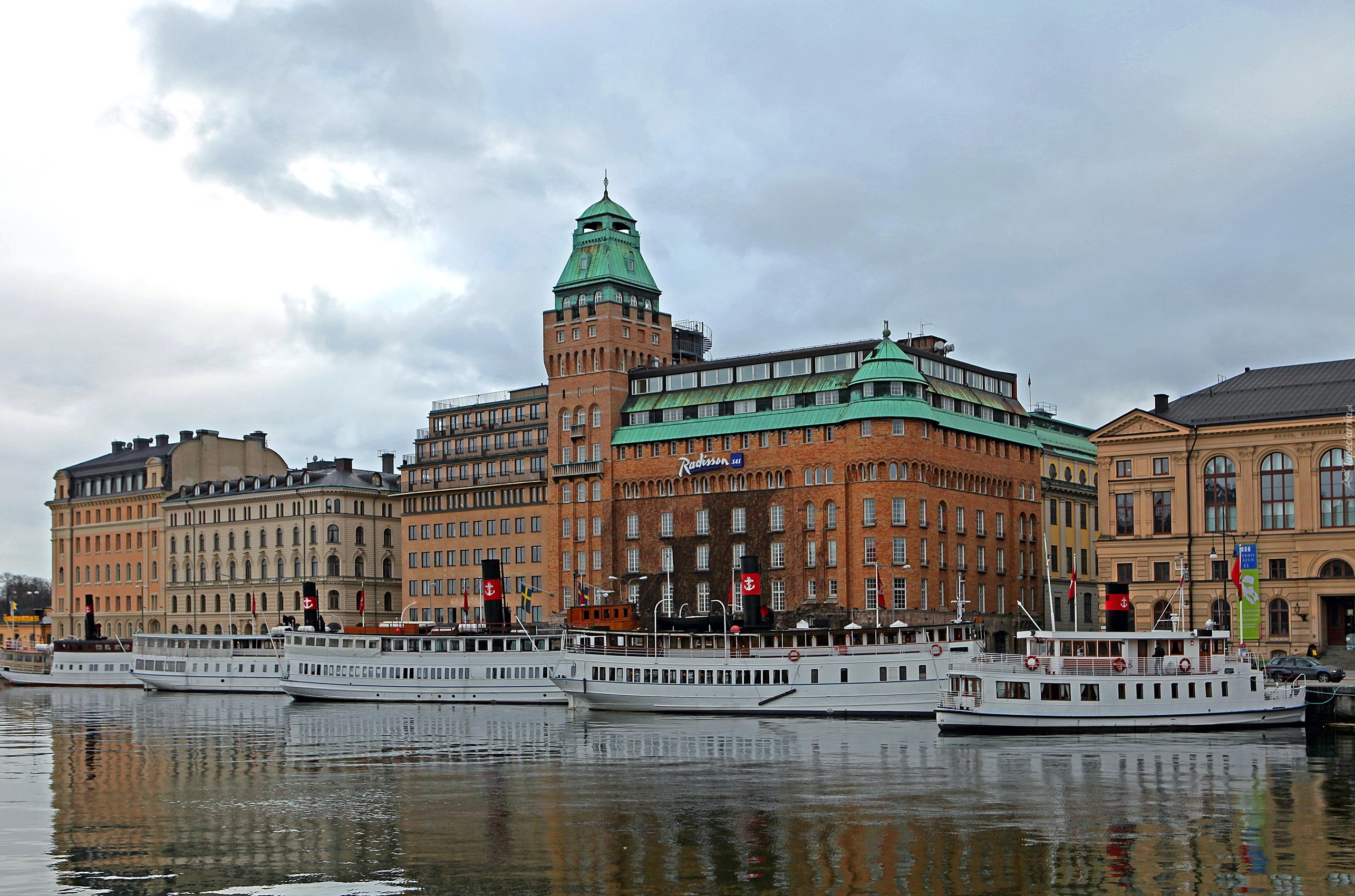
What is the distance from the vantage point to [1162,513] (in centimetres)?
12169

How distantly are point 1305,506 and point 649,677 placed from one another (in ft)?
163

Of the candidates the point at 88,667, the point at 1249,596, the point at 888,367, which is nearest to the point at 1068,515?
the point at 888,367

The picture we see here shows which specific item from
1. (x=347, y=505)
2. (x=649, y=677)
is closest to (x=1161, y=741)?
(x=649, y=677)

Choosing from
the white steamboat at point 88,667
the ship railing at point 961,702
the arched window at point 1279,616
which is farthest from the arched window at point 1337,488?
the white steamboat at point 88,667

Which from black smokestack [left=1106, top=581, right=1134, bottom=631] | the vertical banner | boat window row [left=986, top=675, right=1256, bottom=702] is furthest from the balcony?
boat window row [left=986, top=675, right=1256, bottom=702]

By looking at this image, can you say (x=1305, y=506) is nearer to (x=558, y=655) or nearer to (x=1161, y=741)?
(x=1161, y=741)

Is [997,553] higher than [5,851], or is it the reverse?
[997,553]

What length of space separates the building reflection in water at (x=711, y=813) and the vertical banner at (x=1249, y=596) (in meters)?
23.9

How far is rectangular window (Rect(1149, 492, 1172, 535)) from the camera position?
398 ft

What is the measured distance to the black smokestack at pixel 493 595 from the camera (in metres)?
126

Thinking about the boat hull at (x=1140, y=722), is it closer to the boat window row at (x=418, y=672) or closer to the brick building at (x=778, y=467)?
the boat window row at (x=418, y=672)

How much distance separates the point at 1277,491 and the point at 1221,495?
419 cm

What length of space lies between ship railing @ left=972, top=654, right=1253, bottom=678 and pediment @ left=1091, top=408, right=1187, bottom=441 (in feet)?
135

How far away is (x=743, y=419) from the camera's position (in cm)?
14725
